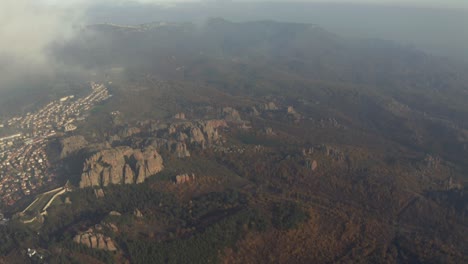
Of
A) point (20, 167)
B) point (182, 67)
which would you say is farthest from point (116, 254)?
point (182, 67)

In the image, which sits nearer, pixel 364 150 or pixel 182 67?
pixel 364 150

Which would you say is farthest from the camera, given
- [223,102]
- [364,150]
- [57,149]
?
[223,102]

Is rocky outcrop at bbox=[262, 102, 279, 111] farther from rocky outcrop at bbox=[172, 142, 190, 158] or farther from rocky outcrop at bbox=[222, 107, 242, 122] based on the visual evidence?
rocky outcrop at bbox=[172, 142, 190, 158]

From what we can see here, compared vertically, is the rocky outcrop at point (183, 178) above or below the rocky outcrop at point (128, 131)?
above

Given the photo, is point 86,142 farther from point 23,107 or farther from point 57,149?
point 23,107

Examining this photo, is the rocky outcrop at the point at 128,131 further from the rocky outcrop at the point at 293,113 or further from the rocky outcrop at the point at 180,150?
the rocky outcrop at the point at 293,113

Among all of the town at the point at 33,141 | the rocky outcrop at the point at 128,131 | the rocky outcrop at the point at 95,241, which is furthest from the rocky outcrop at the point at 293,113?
the rocky outcrop at the point at 95,241

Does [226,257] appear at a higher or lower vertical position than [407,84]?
higher
